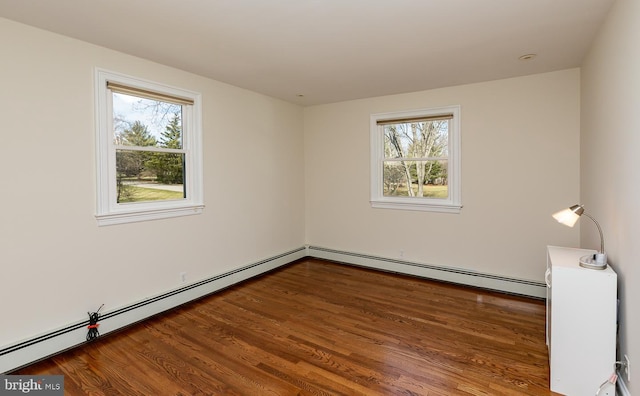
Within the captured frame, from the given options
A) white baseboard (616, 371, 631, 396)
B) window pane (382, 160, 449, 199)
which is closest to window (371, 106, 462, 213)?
window pane (382, 160, 449, 199)

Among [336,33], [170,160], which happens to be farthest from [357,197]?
[336,33]

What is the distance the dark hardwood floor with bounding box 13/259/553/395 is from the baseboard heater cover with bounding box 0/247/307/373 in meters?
0.08

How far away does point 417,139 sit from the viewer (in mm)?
4473

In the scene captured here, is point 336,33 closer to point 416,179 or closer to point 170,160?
point 170,160

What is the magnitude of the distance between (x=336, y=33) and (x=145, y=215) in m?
2.40

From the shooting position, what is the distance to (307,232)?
5.49 meters

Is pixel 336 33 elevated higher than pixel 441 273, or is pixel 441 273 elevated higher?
pixel 336 33

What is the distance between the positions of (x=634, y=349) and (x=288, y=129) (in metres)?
4.31

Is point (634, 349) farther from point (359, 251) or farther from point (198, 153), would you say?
→ point (198, 153)

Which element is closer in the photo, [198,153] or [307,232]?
[198,153]

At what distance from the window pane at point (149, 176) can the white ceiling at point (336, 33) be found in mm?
924

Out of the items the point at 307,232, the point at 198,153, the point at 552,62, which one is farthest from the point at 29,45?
the point at 552,62

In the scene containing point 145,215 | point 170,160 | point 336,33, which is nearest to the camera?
point 336,33

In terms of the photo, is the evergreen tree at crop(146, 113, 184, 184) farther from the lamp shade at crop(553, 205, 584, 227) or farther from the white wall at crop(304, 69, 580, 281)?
the lamp shade at crop(553, 205, 584, 227)
